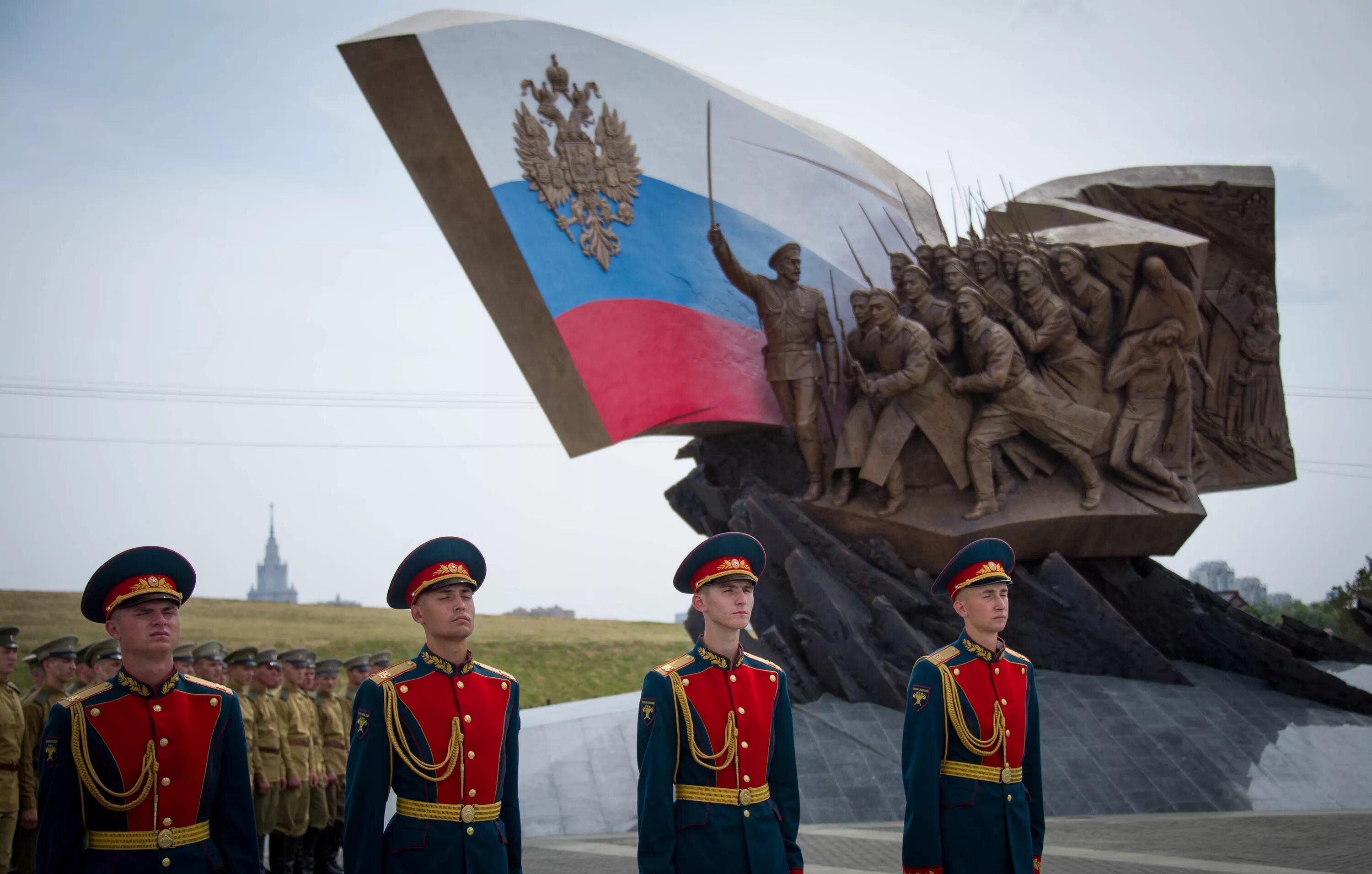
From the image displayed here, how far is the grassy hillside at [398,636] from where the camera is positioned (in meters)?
14.1

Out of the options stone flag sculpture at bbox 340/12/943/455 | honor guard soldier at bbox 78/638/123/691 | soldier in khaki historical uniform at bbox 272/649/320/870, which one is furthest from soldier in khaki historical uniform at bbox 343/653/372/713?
stone flag sculpture at bbox 340/12/943/455

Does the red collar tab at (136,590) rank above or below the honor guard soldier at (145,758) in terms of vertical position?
above

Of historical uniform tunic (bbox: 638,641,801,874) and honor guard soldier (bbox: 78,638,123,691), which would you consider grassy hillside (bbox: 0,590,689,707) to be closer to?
honor guard soldier (bbox: 78,638,123,691)

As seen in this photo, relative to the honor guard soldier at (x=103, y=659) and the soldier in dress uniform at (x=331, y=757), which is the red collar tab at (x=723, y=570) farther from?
the soldier in dress uniform at (x=331, y=757)

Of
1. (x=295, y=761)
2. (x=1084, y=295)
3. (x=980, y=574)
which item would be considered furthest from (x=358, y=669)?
(x=1084, y=295)

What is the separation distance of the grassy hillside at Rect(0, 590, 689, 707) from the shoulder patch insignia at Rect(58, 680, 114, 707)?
11.1 metres

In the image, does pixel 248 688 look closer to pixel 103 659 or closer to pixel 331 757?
pixel 331 757

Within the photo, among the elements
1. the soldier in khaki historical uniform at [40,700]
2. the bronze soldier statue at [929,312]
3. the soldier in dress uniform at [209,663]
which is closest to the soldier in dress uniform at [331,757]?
the soldier in dress uniform at [209,663]

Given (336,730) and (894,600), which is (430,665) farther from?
(894,600)

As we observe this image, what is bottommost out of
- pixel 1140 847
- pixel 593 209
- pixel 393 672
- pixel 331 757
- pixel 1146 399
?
pixel 1140 847

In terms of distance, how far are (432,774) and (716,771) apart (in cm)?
90

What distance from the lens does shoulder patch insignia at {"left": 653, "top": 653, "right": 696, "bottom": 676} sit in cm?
394

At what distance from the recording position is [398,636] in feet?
60.1

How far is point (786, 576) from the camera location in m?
12.2
